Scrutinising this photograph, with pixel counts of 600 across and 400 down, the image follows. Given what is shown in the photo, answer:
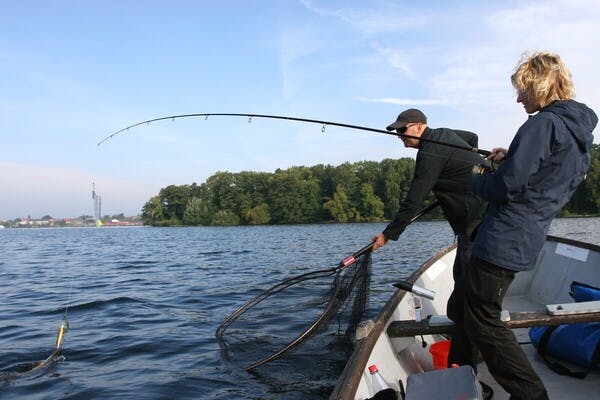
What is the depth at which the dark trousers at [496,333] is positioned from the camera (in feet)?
9.30

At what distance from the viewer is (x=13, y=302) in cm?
1093

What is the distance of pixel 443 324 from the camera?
3703 millimetres

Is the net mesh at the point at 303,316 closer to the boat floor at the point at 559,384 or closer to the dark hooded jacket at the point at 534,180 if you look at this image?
the boat floor at the point at 559,384

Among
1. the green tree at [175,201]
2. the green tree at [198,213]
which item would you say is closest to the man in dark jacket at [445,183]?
the green tree at [198,213]

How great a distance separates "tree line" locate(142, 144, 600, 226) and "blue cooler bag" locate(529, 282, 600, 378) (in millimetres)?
81394

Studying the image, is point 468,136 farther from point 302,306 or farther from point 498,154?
point 302,306

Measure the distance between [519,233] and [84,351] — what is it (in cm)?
648

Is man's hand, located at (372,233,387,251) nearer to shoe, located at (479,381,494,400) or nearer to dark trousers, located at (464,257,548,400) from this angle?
dark trousers, located at (464,257,548,400)

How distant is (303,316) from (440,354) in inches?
129

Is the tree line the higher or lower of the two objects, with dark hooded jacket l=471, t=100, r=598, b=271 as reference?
higher

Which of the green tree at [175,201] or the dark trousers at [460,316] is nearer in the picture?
the dark trousers at [460,316]

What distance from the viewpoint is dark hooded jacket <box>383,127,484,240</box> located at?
3.95 metres

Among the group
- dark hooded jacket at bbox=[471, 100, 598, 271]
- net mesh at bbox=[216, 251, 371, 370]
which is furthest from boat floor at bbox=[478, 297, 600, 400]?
net mesh at bbox=[216, 251, 371, 370]

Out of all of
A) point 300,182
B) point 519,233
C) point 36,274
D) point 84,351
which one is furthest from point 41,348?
point 300,182
